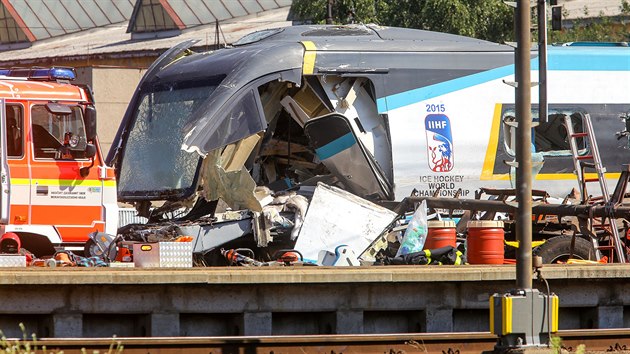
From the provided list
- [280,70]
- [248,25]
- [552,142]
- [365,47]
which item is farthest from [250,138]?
[248,25]

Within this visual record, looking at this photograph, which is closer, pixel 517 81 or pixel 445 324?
pixel 517 81

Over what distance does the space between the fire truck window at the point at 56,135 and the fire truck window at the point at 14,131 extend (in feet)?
0.55

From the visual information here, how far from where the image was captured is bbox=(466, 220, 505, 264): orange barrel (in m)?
13.9

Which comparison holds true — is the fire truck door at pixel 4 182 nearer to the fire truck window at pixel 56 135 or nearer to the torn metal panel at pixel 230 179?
the fire truck window at pixel 56 135

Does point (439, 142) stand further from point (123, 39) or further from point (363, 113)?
point (123, 39)

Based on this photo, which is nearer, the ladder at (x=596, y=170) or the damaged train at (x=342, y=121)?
the ladder at (x=596, y=170)

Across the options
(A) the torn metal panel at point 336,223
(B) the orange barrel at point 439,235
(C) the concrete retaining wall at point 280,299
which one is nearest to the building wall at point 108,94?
(A) the torn metal panel at point 336,223

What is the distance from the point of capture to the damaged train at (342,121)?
49.2 ft

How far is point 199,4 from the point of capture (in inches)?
1976

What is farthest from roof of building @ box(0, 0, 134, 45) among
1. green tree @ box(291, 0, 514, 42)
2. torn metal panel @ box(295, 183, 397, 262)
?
torn metal panel @ box(295, 183, 397, 262)

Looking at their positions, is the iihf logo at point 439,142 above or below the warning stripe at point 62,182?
above

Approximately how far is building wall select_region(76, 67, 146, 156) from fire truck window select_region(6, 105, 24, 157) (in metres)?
21.5

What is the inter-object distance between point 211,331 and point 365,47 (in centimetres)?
498

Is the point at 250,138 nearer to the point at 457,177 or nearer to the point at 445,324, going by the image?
the point at 457,177
